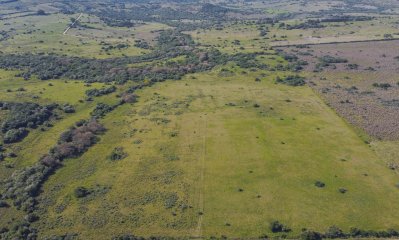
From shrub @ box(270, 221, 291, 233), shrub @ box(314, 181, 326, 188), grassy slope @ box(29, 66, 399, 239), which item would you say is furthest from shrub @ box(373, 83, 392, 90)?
shrub @ box(270, 221, 291, 233)

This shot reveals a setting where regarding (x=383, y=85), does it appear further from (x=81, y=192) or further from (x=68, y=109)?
(x=81, y=192)

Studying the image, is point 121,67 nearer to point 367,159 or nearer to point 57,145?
point 57,145

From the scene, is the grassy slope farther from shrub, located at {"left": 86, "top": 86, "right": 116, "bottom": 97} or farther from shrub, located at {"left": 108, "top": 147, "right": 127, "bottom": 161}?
shrub, located at {"left": 86, "top": 86, "right": 116, "bottom": 97}

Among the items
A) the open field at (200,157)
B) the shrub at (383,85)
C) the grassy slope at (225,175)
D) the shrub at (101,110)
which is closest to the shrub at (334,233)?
the open field at (200,157)

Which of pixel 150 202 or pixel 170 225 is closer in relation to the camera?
pixel 170 225

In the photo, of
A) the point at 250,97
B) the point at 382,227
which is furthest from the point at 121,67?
the point at 382,227

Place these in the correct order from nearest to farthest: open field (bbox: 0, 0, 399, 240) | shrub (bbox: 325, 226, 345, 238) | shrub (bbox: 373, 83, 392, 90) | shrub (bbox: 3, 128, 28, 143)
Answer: shrub (bbox: 325, 226, 345, 238) → open field (bbox: 0, 0, 399, 240) → shrub (bbox: 3, 128, 28, 143) → shrub (bbox: 373, 83, 392, 90)

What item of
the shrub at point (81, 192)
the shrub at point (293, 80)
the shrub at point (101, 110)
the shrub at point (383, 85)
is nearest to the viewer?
the shrub at point (81, 192)

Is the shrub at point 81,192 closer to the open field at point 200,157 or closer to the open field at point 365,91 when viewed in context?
the open field at point 200,157
